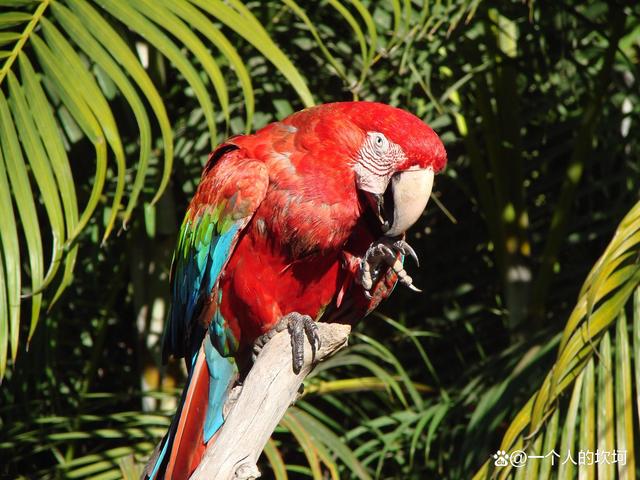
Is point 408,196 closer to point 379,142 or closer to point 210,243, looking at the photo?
point 379,142

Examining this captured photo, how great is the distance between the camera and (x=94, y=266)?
204 cm

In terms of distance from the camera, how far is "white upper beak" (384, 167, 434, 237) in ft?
4.61

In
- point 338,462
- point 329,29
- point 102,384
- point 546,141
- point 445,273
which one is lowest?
point 338,462

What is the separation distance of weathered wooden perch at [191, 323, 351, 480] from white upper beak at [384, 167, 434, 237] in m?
0.29

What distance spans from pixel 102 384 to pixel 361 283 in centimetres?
113

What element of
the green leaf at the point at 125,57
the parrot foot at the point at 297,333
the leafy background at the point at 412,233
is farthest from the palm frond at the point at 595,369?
the green leaf at the point at 125,57

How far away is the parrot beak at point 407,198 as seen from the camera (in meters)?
1.41

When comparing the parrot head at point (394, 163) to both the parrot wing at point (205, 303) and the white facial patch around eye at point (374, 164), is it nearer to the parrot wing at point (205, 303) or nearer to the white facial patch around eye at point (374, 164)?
the white facial patch around eye at point (374, 164)

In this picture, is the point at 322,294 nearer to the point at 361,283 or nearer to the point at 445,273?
the point at 361,283

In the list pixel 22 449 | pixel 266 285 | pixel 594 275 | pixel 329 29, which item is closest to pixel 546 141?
pixel 329 29

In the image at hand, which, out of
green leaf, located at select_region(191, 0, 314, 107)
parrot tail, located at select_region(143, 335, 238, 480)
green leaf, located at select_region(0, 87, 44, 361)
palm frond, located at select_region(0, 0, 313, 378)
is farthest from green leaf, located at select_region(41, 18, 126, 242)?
parrot tail, located at select_region(143, 335, 238, 480)

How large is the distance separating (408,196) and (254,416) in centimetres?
49

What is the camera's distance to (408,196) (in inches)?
56.0

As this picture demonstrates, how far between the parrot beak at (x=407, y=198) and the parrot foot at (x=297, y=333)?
0.21 metres
